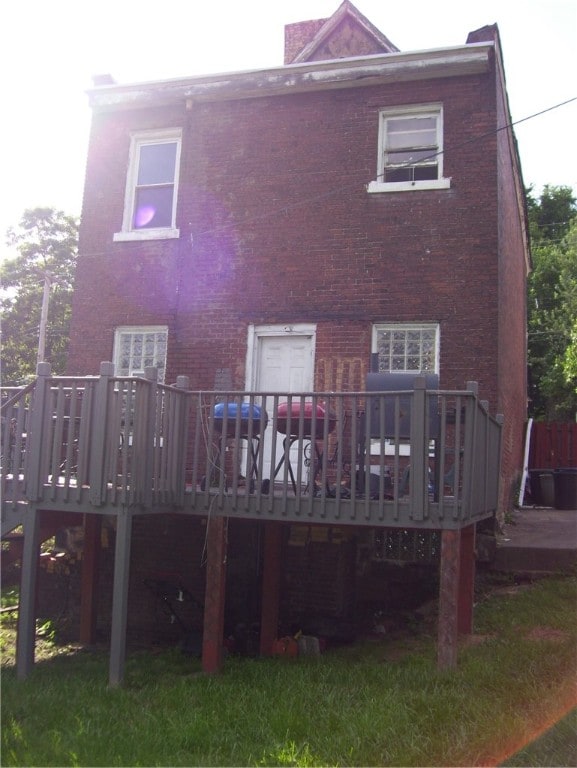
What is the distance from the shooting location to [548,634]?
6.74 m

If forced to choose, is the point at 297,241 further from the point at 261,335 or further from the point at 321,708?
the point at 321,708

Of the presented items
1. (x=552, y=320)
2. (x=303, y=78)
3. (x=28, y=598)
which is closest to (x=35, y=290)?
(x=552, y=320)

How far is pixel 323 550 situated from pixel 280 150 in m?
5.45

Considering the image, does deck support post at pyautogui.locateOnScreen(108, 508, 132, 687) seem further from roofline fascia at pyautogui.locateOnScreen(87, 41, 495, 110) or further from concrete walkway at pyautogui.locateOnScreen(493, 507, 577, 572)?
roofline fascia at pyautogui.locateOnScreen(87, 41, 495, 110)

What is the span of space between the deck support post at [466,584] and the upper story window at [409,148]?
15.0 ft

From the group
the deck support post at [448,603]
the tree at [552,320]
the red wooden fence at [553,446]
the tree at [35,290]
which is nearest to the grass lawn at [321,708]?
the deck support post at [448,603]

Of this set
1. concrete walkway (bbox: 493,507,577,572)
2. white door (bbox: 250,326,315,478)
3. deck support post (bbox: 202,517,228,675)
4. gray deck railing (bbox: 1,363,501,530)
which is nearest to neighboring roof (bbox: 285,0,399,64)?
white door (bbox: 250,326,315,478)

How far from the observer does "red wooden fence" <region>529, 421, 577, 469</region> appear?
626 inches

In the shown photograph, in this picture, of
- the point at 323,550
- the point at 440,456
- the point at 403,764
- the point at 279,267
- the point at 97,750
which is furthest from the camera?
the point at 279,267

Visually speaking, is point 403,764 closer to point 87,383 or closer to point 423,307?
point 87,383

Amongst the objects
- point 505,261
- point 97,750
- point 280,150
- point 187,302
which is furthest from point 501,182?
point 97,750

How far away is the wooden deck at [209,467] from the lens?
20.4 ft

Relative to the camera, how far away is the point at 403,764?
4.43 m

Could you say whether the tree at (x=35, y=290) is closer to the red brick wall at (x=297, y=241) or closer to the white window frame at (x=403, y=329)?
the red brick wall at (x=297, y=241)
